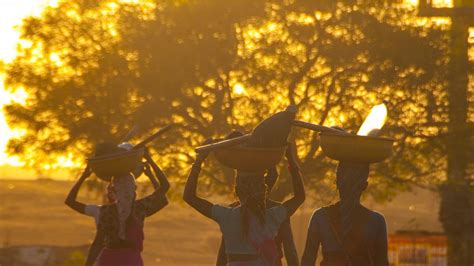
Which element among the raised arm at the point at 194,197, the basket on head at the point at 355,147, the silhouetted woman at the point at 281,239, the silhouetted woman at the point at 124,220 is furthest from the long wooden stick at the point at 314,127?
the silhouetted woman at the point at 124,220

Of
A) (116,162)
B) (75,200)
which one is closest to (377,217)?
(116,162)

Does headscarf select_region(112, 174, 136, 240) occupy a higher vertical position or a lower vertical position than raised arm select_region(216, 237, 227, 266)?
higher

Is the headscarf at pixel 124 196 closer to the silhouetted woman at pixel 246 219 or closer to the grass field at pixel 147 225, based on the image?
the silhouetted woman at pixel 246 219

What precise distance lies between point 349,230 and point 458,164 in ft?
70.2

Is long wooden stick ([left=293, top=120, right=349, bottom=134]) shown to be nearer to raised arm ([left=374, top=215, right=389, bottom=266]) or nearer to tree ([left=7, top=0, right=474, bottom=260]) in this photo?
raised arm ([left=374, top=215, right=389, bottom=266])

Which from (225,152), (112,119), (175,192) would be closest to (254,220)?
(225,152)

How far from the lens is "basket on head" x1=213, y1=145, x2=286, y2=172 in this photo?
291 inches

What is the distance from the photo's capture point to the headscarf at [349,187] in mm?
7184

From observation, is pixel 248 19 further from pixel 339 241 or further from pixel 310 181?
pixel 339 241

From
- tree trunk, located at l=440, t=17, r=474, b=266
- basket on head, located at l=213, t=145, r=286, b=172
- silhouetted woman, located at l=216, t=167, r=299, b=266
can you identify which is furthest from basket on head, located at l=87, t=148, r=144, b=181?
→ tree trunk, located at l=440, t=17, r=474, b=266

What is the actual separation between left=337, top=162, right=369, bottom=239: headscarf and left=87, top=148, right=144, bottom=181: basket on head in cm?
192

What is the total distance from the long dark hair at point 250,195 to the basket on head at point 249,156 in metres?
0.13

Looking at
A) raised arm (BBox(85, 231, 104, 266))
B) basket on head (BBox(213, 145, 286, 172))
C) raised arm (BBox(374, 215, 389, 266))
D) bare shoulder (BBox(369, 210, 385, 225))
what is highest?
basket on head (BBox(213, 145, 286, 172))

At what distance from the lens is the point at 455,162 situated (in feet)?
92.6
